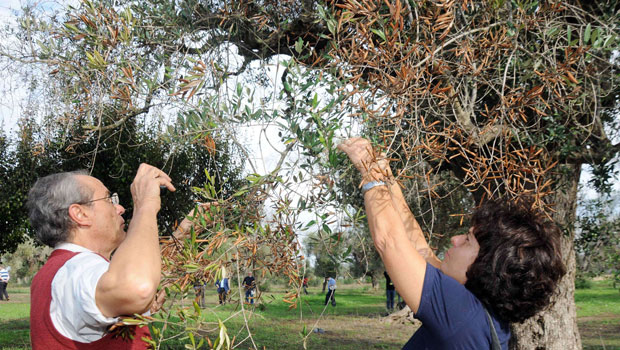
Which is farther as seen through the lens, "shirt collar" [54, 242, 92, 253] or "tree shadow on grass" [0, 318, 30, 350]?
"tree shadow on grass" [0, 318, 30, 350]

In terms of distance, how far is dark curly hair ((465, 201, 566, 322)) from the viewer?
2.13 meters

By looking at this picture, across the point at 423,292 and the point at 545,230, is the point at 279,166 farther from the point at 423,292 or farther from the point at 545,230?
the point at 545,230

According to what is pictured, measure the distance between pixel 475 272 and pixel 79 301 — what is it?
1.71 m

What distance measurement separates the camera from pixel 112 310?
6.41 feet

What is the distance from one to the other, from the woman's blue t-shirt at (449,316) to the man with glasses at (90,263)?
112 cm

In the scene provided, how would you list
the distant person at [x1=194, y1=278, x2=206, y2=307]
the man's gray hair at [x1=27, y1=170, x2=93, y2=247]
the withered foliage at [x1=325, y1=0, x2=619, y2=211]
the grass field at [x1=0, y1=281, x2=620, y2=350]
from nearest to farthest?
the man's gray hair at [x1=27, y1=170, x2=93, y2=247], the distant person at [x1=194, y1=278, x2=206, y2=307], the withered foliage at [x1=325, y1=0, x2=619, y2=211], the grass field at [x1=0, y1=281, x2=620, y2=350]

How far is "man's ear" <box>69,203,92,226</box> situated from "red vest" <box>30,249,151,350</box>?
0.57 feet

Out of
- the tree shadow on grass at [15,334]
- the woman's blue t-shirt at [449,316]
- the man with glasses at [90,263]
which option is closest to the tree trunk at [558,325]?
the woman's blue t-shirt at [449,316]

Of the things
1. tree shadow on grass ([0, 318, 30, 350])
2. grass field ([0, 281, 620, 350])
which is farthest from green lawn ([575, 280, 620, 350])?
tree shadow on grass ([0, 318, 30, 350])

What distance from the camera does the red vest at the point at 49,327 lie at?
2080 millimetres

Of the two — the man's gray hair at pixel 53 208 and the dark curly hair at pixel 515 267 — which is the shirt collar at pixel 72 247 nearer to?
the man's gray hair at pixel 53 208

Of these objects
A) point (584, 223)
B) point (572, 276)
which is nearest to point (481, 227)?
point (584, 223)

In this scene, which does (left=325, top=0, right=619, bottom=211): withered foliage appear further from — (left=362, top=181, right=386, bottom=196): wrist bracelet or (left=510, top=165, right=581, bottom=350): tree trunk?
(left=510, top=165, right=581, bottom=350): tree trunk

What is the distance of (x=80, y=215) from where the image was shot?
7.98 feet
